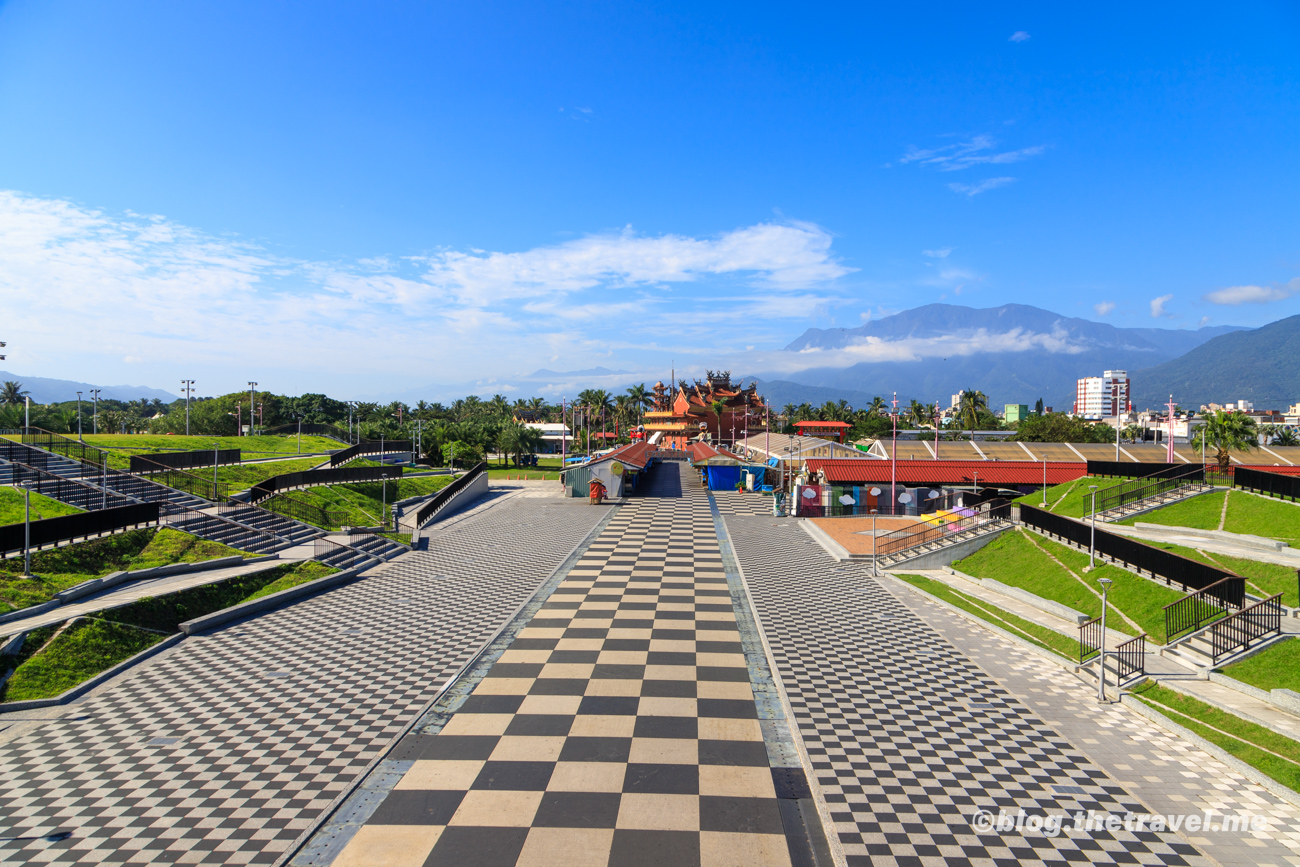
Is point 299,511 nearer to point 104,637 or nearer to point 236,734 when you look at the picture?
point 104,637

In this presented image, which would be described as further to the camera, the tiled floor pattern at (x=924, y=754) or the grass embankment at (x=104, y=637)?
the grass embankment at (x=104, y=637)

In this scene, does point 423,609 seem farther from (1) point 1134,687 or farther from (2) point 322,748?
(1) point 1134,687

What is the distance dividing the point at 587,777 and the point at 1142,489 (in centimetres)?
3250

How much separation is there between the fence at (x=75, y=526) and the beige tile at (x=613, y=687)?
18.0m

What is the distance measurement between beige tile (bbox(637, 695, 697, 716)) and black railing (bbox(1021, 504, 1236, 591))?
615 inches

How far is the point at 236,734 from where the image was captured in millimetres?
11859

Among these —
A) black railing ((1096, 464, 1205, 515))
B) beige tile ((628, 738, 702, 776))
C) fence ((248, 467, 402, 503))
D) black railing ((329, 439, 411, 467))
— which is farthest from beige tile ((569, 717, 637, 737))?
black railing ((329, 439, 411, 467))

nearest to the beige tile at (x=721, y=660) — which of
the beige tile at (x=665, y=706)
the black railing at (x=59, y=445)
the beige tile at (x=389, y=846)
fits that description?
the beige tile at (x=665, y=706)

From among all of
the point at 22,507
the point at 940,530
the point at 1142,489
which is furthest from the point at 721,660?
the point at 1142,489

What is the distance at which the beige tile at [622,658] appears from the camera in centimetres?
1540

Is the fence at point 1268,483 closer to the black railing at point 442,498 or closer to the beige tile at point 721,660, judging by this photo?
the beige tile at point 721,660

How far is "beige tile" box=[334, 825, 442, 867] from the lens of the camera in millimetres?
8461

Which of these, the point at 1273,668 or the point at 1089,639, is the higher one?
the point at 1273,668

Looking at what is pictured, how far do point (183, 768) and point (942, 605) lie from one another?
21351 mm
